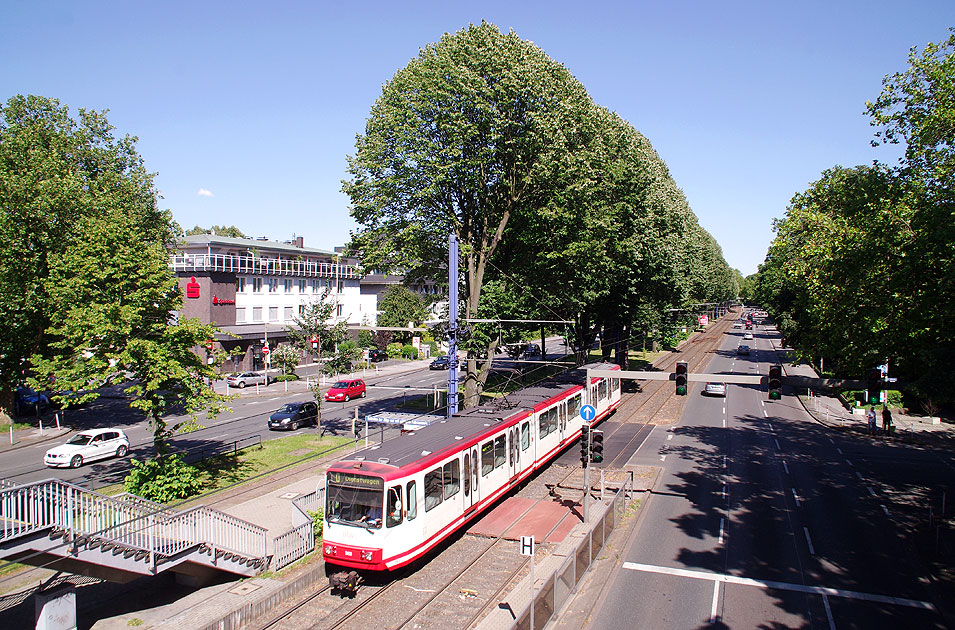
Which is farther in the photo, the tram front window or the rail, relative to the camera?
the tram front window

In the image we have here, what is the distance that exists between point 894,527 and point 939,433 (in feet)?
60.1

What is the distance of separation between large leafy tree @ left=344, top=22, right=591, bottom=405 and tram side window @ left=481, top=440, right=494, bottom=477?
11819 millimetres

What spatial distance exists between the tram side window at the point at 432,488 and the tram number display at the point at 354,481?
4.45 feet

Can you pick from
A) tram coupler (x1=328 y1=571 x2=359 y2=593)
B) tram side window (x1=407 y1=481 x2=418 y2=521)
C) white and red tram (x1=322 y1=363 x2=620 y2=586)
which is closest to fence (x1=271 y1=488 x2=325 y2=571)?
white and red tram (x1=322 y1=363 x2=620 y2=586)

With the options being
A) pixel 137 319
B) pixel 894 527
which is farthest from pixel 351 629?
pixel 894 527

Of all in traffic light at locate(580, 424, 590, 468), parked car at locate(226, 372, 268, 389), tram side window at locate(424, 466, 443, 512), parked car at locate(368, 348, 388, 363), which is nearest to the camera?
tram side window at locate(424, 466, 443, 512)

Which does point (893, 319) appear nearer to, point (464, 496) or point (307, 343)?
point (464, 496)

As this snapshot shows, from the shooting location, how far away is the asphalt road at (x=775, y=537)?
1359 cm

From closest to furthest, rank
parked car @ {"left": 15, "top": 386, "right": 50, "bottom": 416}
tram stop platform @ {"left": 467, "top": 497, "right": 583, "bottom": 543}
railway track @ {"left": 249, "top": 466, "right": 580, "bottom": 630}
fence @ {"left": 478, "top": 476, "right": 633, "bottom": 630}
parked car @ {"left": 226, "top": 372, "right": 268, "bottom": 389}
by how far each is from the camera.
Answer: fence @ {"left": 478, "top": 476, "right": 633, "bottom": 630} < railway track @ {"left": 249, "top": 466, "right": 580, "bottom": 630} < tram stop platform @ {"left": 467, "top": 497, "right": 583, "bottom": 543} < parked car @ {"left": 15, "top": 386, "right": 50, "bottom": 416} < parked car @ {"left": 226, "top": 372, "right": 268, "bottom": 389}

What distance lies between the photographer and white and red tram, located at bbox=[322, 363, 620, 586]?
14117mm

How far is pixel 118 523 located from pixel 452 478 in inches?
304

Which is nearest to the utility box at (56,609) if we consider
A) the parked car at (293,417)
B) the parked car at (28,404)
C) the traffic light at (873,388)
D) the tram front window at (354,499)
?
the tram front window at (354,499)

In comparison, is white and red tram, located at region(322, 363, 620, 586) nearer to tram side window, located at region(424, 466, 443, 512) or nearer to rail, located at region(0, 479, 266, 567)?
tram side window, located at region(424, 466, 443, 512)

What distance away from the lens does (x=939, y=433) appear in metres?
33.2
